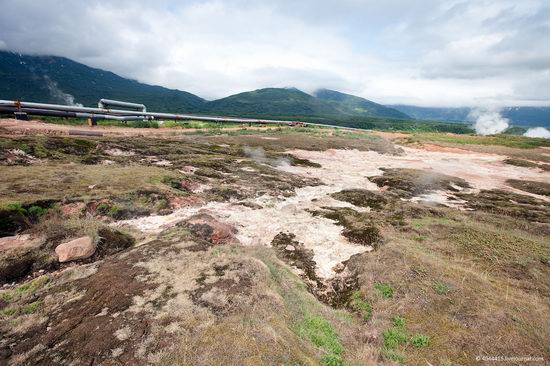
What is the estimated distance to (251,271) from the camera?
416 inches

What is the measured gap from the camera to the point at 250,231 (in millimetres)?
16703

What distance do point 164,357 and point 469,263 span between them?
43.1ft

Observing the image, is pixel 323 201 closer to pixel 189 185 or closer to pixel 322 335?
pixel 189 185

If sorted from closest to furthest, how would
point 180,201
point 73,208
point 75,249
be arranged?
point 75,249, point 73,208, point 180,201

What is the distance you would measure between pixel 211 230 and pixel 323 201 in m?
10.9

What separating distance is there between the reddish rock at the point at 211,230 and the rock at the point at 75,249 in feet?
14.1

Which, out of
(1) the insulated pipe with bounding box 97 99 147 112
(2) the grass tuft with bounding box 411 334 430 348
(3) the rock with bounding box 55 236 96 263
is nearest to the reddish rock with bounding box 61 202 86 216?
(3) the rock with bounding box 55 236 96 263

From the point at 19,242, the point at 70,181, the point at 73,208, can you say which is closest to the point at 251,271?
the point at 19,242

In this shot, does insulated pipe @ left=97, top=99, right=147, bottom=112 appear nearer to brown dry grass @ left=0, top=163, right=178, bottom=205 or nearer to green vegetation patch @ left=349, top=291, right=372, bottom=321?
brown dry grass @ left=0, top=163, right=178, bottom=205

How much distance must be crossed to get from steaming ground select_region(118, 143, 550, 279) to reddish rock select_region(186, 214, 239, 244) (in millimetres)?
711

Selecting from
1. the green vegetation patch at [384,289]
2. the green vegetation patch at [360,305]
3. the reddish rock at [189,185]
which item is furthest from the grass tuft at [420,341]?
the reddish rock at [189,185]

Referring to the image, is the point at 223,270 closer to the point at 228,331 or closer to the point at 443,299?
the point at 228,331

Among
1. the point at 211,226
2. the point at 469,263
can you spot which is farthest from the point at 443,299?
the point at 211,226

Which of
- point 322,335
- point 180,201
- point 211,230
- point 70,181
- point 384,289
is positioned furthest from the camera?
point 180,201
